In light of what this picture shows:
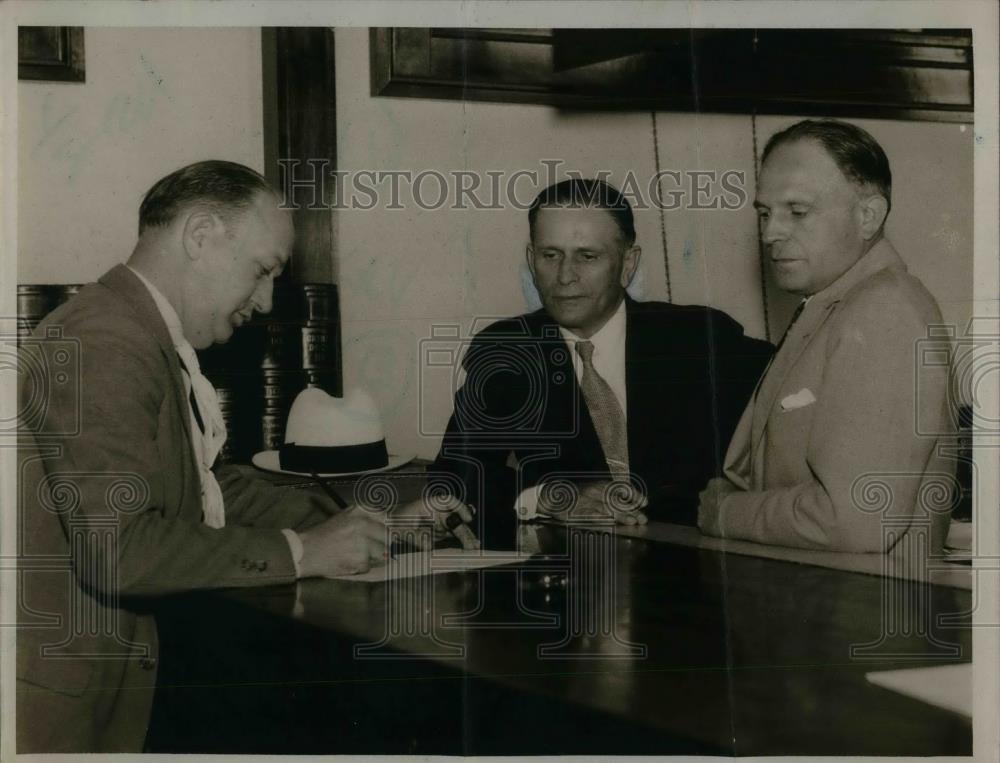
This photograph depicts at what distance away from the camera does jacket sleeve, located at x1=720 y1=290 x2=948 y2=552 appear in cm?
284

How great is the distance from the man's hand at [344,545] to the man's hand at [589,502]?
0.44m

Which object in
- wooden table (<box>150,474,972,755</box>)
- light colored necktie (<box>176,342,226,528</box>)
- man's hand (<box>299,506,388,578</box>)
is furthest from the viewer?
light colored necktie (<box>176,342,226,528</box>)

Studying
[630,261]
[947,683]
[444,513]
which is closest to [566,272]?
[630,261]

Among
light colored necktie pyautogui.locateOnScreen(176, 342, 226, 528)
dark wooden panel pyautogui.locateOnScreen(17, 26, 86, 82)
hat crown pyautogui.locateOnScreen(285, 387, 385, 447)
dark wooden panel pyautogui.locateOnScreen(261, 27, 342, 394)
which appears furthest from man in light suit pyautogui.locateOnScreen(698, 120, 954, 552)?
dark wooden panel pyautogui.locateOnScreen(17, 26, 86, 82)

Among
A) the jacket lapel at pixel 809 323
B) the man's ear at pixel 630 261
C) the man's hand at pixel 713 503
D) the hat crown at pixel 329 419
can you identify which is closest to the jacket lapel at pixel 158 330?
the hat crown at pixel 329 419

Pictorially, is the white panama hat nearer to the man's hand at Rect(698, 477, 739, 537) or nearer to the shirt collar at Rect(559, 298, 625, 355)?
the shirt collar at Rect(559, 298, 625, 355)

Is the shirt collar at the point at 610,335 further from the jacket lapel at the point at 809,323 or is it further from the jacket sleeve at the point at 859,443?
the jacket sleeve at the point at 859,443

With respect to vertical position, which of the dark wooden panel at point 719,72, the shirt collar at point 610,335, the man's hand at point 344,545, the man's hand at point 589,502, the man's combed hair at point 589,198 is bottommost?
the man's hand at point 344,545

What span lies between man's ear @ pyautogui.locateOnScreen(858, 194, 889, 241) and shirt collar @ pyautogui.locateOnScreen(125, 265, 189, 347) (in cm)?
179

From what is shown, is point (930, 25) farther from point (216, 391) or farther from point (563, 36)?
point (216, 391)

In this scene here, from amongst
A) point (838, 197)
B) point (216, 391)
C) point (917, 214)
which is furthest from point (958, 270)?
point (216, 391)

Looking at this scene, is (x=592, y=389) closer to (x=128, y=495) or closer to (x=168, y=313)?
(x=168, y=313)

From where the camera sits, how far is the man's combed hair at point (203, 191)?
2912 mm

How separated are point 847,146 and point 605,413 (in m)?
0.96
